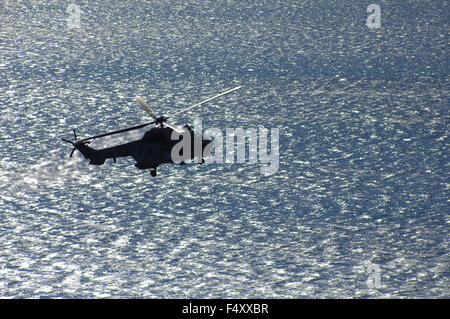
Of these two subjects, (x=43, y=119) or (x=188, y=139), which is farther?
(x=43, y=119)

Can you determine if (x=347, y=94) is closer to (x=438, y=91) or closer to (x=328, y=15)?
(x=438, y=91)

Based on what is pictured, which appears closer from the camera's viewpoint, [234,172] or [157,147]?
[157,147]

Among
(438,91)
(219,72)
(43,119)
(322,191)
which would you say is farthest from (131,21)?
(322,191)

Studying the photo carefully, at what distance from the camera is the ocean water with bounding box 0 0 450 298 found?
180 ft

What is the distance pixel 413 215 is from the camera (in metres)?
62.8

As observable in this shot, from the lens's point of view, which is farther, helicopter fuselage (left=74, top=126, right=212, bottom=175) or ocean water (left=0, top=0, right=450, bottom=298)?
ocean water (left=0, top=0, right=450, bottom=298)

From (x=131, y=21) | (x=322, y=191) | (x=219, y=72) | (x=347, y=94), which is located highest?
(x=131, y=21)

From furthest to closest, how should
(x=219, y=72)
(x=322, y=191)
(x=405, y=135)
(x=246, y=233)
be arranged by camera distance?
(x=219, y=72)
(x=405, y=135)
(x=322, y=191)
(x=246, y=233)

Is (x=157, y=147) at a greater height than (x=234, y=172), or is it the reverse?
(x=234, y=172)

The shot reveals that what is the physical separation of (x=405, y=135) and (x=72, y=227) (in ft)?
135

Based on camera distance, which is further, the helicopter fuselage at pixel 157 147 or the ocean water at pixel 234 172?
the ocean water at pixel 234 172

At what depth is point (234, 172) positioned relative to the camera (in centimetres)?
7075

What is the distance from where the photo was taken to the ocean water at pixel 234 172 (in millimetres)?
54719

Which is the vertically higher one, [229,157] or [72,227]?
[229,157]
